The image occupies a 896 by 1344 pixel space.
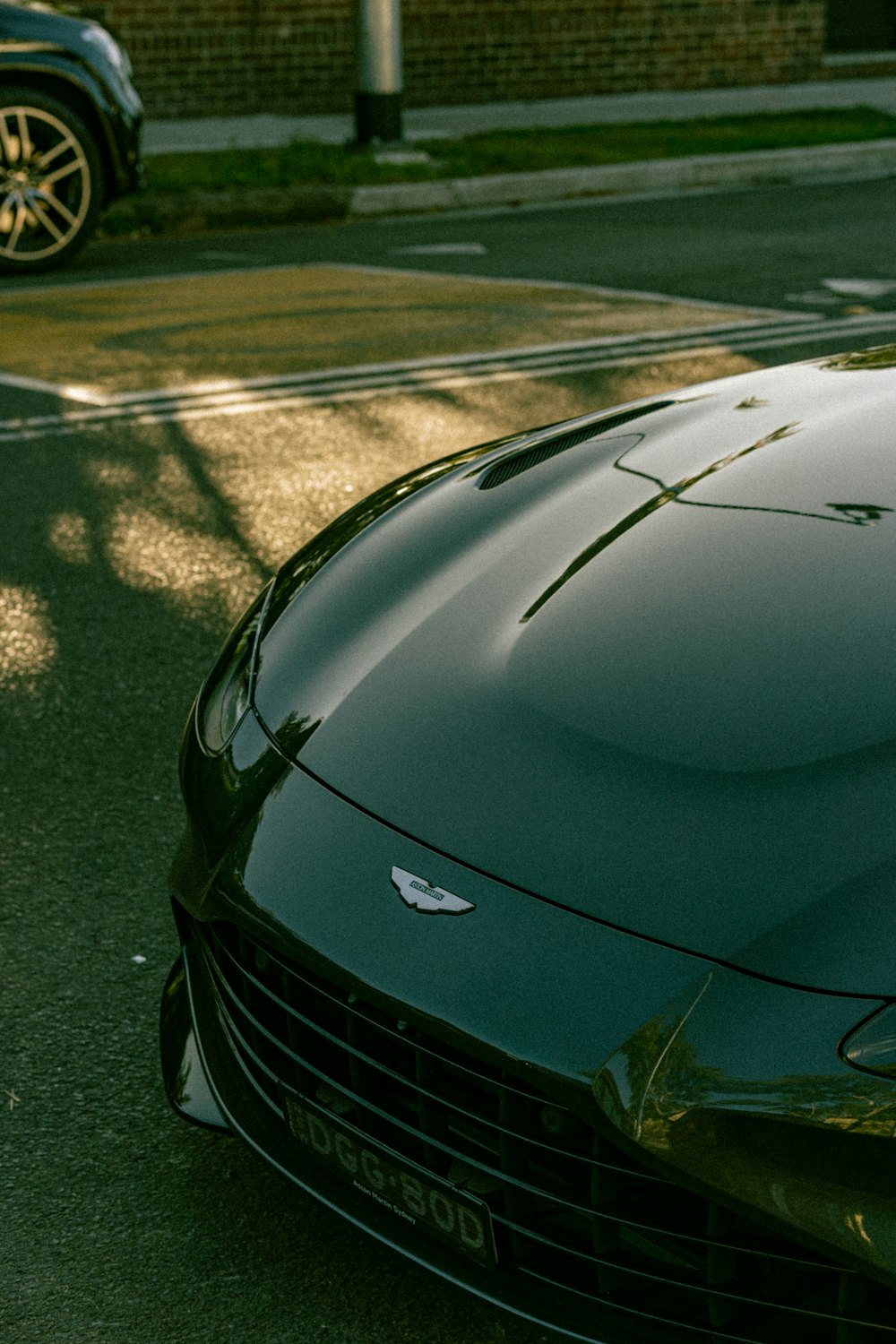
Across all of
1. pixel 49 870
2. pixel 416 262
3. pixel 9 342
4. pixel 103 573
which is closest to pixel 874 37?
pixel 416 262

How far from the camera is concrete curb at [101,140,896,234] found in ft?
38.2

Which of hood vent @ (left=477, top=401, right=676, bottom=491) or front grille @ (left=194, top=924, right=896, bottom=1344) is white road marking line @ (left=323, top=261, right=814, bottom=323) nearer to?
hood vent @ (left=477, top=401, right=676, bottom=491)

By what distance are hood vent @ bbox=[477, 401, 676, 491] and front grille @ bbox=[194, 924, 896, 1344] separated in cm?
102

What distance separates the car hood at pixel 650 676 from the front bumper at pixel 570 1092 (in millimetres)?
67

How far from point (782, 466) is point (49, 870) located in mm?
1593

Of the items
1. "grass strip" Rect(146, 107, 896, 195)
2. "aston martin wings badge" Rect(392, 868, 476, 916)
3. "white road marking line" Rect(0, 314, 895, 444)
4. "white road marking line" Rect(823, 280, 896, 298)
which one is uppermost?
"aston martin wings badge" Rect(392, 868, 476, 916)

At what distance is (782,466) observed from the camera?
2.57 m

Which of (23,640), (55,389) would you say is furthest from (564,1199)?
(55,389)

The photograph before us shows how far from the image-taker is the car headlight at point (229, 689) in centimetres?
239

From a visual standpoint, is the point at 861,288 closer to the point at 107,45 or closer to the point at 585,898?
the point at 107,45

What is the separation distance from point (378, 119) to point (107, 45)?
421 centimetres

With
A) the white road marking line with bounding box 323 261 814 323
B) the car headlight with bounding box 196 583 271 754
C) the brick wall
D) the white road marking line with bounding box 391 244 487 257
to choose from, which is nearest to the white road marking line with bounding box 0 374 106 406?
the white road marking line with bounding box 323 261 814 323

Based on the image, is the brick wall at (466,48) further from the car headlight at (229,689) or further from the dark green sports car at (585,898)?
the dark green sports car at (585,898)

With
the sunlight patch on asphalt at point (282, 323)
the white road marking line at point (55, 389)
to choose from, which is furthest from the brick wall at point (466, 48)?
the white road marking line at point (55, 389)
